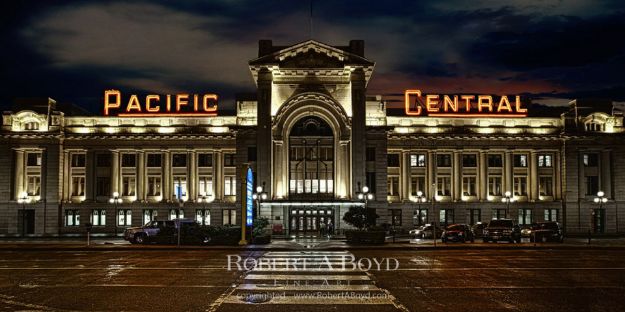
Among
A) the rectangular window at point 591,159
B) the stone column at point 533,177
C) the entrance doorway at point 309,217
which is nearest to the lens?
the entrance doorway at point 309,217

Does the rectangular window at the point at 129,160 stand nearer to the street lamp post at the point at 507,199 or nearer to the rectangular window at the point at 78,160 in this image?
the rectangular window at the point at 78,160

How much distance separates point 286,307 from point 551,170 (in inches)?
2969

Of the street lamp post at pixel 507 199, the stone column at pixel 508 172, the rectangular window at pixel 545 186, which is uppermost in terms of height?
the stone column at pixel 508 172

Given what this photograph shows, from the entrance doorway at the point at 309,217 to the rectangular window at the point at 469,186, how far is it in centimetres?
2012

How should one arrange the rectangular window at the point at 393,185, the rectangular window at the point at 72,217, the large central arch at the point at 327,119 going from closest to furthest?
the large central arch at the point at 327,119 → the rectangular window at the point at 72,217 → the rectangular window at the point at 393,185

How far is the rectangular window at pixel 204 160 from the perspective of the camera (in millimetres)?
84312

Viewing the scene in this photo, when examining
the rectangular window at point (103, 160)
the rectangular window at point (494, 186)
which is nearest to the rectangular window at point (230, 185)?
the rectangular window at point (103, 160)

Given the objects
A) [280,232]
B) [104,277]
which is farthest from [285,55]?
[104,277]

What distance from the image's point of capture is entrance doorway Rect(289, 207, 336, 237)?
250 feet

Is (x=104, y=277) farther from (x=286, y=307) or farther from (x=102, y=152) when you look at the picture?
(x=102, y=152)

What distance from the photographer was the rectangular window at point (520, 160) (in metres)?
85.6

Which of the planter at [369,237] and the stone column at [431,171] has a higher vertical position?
the stone column at [431,171]

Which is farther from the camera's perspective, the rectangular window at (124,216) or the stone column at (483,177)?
the stone column at (483,177)

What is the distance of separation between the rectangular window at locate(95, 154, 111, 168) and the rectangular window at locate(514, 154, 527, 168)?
53984 mm
